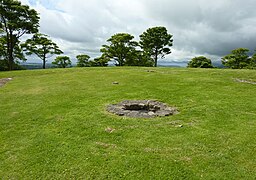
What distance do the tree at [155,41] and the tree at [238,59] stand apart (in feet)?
58.2

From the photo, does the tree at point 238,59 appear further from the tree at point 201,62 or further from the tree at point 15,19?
→ the tree at point 15,19

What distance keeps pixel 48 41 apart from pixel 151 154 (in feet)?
146

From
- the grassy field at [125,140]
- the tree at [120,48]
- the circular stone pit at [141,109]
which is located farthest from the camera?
the tree at [120,48]

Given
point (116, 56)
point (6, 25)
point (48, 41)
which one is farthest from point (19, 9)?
point (116, 56)

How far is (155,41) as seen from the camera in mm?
47562

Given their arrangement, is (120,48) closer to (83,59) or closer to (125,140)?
(83,59)

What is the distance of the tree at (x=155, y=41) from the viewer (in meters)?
47.2

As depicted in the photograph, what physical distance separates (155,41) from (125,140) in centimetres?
4271

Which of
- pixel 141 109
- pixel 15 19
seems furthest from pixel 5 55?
pixel 141 109

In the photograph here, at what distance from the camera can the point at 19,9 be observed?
34125mm

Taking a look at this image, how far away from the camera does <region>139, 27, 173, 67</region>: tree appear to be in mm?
47250

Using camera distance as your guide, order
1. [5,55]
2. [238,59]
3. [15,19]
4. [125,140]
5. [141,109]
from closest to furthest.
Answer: [125,140]
[141,109]
[15,19]
[5,55]
[238,59]

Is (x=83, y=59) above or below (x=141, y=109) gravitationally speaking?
above

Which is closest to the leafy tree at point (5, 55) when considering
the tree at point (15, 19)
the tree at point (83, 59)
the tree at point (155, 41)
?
the tree at point (15, 19)
